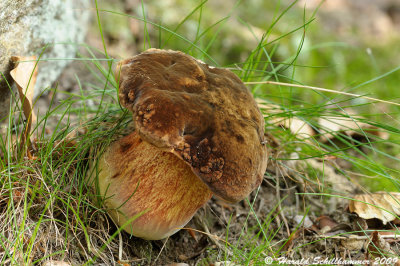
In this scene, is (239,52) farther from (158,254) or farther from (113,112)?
(158,254)

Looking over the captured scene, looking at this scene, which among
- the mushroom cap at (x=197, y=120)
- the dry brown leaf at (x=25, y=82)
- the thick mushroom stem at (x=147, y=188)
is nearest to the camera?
the mushroom cap at (x=197, y=120)

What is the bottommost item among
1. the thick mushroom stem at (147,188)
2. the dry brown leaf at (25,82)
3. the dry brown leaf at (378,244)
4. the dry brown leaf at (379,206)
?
the dry brown leaf at (378,244)

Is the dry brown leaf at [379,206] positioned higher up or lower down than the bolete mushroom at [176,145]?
lower down

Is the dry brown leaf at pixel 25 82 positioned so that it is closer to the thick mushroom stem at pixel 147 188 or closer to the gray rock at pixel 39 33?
the gray rock at pixel 39 33

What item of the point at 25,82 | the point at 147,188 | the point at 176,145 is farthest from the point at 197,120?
the point at 25,82

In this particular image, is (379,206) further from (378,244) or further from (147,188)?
(147,188)

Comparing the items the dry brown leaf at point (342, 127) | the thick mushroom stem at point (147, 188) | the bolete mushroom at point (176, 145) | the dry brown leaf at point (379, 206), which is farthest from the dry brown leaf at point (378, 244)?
the thick mushroom stem at point (147, 188)

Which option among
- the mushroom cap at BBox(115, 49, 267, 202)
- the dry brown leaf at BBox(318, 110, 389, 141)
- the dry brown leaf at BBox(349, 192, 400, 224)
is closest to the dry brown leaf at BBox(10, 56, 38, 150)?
the mushroom cap at BBox(115, 49, 267, 202)

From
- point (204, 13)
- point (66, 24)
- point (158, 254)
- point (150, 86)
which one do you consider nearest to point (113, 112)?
point (150, 86)
